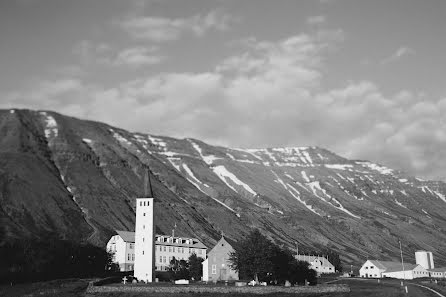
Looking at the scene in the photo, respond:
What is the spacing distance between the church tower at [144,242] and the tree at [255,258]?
16.9m

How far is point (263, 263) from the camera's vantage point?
90.5 meters

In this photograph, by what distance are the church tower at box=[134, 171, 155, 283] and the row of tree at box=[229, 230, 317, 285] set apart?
15.3 meters

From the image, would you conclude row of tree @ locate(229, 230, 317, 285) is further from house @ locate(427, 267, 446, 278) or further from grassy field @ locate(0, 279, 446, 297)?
house @ locate(427, 267, 446, 278)

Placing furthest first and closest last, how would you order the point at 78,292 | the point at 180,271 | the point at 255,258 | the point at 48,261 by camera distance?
1. the point at 180,271
2. the point at 48,261
3. the point at 255,258
4. the point at 78,292

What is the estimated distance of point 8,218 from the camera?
7692 inches

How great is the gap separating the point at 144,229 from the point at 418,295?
51511 mm

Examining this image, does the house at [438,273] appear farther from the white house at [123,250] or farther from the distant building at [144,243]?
the distant building at [144,243]

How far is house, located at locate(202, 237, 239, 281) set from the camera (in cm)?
10538

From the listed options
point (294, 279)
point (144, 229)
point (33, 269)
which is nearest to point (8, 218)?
point (33, 269)

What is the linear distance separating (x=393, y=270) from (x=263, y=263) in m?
79.8

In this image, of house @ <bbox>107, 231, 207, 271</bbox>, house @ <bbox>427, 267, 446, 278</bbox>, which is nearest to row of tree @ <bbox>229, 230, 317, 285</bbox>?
house @ <bbox>107, 231, 207, 271</bbox>

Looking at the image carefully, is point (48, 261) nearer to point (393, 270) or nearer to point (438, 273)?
point (393, 270)

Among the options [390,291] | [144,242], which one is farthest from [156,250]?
[390,291]

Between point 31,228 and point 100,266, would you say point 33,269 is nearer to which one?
point 100,266
